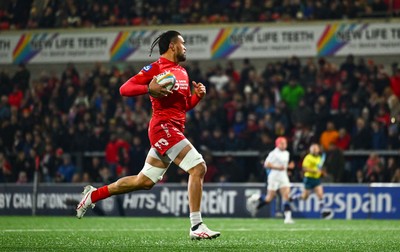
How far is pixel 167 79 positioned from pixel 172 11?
796 inches

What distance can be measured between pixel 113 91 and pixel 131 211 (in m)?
5.16

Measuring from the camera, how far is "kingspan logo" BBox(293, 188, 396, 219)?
23750 mm

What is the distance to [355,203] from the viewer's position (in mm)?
24125

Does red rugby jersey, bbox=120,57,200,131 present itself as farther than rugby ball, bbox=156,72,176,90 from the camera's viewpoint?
Yes

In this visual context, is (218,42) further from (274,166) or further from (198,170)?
(198,170)

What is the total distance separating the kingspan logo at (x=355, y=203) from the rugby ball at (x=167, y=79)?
13.4 m

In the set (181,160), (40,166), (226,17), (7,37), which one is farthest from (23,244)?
(7,37)

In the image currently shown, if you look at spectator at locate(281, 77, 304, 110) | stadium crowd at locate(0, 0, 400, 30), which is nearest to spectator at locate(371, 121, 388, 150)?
spectator at locate(281, 77, 304, 110)

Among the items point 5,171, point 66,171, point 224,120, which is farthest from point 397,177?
point 5,171

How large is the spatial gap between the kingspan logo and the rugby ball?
13.4m

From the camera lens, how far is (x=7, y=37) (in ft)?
106

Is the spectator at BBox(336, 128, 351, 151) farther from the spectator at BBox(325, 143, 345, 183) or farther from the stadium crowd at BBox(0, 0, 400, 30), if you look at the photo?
the stadium crowd at BBox(0, 0, 400, 30)

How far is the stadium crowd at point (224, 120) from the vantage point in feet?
83.8

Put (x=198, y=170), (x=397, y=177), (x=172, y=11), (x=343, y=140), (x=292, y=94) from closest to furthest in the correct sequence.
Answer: (x=198, y=170) → (x=397, y=177) → (x=343, y=140) → (x=292, y=94) → (x=172, y=11)
